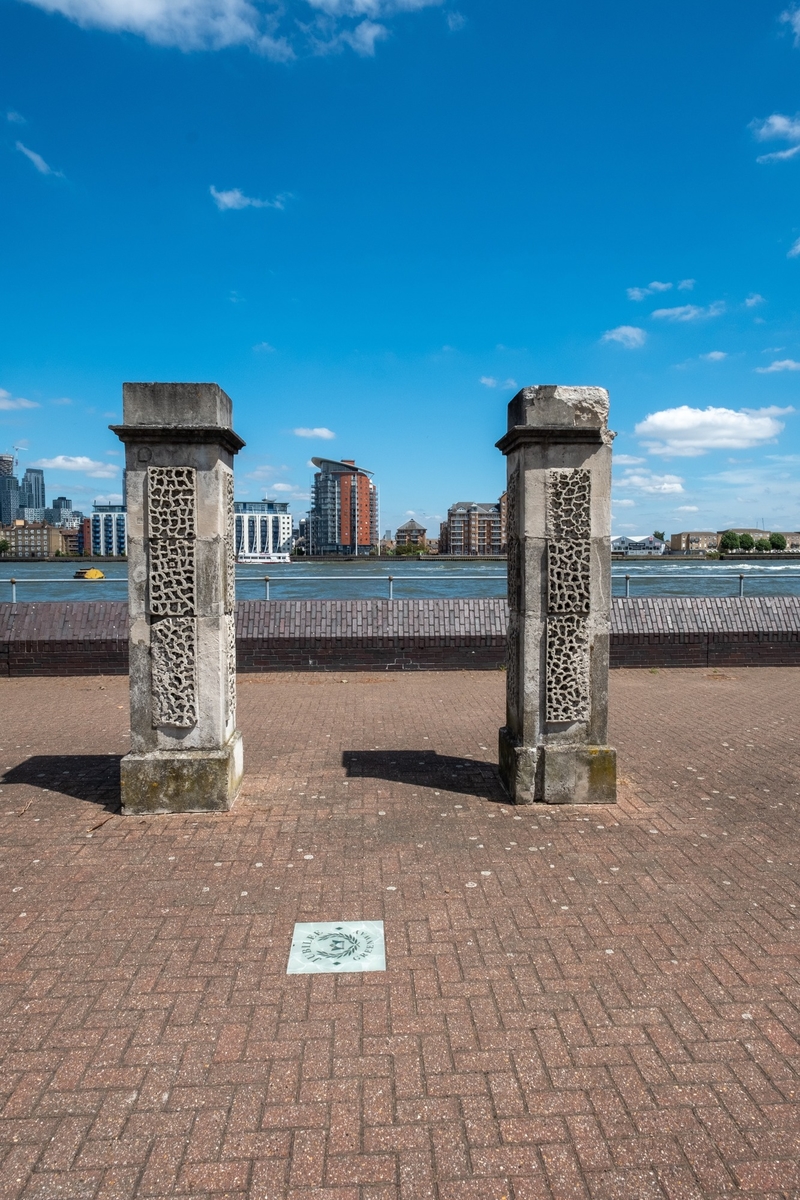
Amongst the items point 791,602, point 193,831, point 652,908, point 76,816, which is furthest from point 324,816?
point 791,602

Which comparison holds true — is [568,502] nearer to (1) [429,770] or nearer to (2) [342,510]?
(1) [429,770]

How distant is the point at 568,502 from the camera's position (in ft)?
18.3

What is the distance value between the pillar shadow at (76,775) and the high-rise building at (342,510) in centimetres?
13150

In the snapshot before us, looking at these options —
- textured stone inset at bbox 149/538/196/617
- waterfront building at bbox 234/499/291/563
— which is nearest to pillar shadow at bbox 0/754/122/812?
textured stone inset at bbox 149/538/196/617

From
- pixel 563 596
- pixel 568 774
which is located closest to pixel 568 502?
pixel 563 596

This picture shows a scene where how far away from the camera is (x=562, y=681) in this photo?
5.62 m

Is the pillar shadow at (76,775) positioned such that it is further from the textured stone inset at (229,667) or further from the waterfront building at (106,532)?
the waterfront building at (106,532)

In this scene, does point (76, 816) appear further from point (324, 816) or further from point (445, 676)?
point (445, 676)

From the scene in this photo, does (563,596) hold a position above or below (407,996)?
above

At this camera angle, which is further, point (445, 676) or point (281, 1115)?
point (445, 676)

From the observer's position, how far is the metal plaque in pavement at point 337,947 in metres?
3.36

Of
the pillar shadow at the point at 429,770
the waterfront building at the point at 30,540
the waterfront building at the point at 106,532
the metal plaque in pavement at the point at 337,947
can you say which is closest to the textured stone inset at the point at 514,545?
the pillar shadow at the point at 429,770

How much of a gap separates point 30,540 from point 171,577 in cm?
13852

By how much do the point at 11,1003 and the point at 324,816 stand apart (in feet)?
7.95
